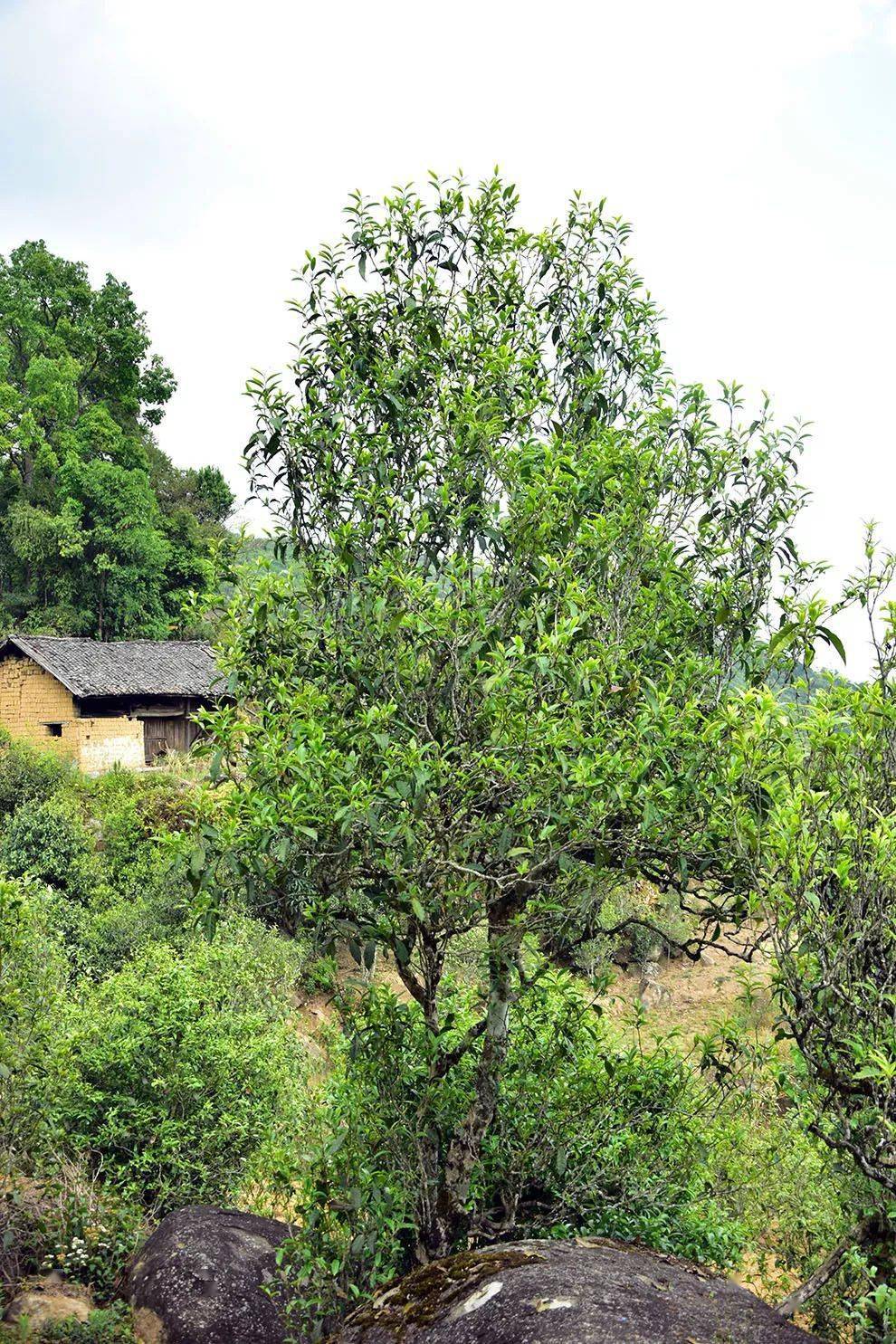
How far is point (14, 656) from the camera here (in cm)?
3472

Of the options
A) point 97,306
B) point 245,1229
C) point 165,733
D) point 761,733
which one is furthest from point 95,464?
point 761,733

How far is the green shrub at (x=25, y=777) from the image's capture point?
2641 cm

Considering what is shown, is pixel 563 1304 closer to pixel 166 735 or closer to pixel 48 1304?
pixel 48 1304

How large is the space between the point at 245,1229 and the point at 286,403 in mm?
6502

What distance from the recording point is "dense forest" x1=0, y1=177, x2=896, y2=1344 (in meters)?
4.93

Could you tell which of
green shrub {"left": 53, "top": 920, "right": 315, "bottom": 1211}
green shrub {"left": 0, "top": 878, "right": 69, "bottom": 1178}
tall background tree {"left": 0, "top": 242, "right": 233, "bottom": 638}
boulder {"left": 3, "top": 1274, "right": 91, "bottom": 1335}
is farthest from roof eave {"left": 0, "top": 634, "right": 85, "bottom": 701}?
boulder {"left": 3, "top": 1274, "right": 91, "bottom": 1335}

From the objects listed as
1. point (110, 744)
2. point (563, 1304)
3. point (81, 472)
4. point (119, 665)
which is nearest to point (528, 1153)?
point (563, 1304)

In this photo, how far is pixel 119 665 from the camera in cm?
3466

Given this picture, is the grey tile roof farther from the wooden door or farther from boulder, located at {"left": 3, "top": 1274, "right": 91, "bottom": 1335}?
boulder, located at {"left": 3, "top": 1274, "right": 91, "bottom": 1335}

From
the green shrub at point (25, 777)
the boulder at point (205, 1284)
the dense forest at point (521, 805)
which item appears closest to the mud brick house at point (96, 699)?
the green shrub at point (25, 777)

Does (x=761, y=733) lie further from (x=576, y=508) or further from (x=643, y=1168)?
(x=643, y=1168)

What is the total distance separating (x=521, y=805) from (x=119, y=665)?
104 feet

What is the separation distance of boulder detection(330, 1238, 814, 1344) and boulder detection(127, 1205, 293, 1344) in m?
2.03

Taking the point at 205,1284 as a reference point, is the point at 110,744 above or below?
above
